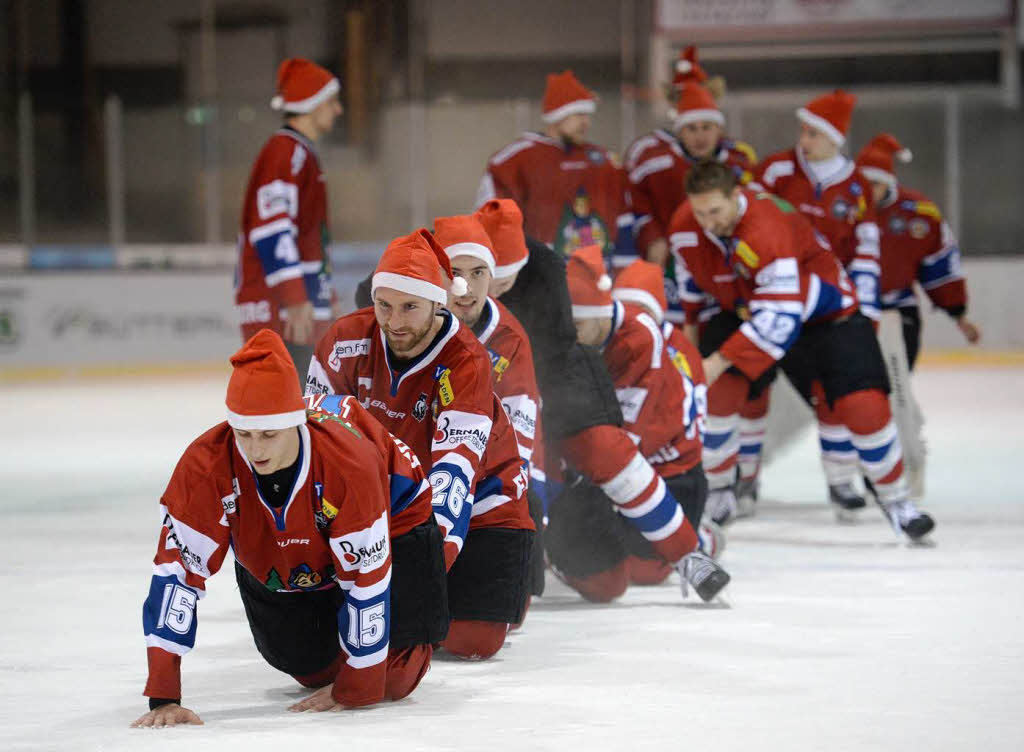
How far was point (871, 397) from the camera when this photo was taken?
520cm

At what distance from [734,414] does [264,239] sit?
1594mm

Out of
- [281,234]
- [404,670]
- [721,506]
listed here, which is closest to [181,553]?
[404,670]

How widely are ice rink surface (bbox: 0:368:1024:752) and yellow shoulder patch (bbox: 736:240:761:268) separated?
0.85m

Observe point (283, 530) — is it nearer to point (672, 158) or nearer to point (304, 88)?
point (304, 88)

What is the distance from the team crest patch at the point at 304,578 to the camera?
9.78ft

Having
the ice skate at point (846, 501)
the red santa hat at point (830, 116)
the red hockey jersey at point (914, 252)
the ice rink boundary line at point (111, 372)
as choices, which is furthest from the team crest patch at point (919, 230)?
the ice rink boundary line at point (111, 372)

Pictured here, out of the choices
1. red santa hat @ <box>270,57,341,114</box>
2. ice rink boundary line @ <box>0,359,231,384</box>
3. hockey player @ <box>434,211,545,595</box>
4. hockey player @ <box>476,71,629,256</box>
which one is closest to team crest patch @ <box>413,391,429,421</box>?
hockey player @ <box>434,211,545,595</box>

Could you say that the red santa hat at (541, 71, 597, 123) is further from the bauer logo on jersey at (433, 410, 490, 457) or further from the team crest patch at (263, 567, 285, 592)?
the team crest patch at (263, 567, 285, 592)

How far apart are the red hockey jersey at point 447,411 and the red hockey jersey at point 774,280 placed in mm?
1622

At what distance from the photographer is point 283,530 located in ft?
9.47

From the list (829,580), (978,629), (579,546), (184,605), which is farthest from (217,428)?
(829,580)

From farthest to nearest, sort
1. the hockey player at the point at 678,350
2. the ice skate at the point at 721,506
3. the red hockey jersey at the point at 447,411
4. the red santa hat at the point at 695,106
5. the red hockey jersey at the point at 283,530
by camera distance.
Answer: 1. the red santa hat at the point at 695,106
2. the ice skate at the point at 721,506
3. the hockey player at the point at 678,350
4. the red hockey jersey at the point at 447,411
5. the red hockey jersey at the point at 283,530

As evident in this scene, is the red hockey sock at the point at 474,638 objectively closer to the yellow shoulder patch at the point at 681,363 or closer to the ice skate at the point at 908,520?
the yellow shoulder patch at the point at 681,363

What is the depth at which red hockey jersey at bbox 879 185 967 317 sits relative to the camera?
6.57m
